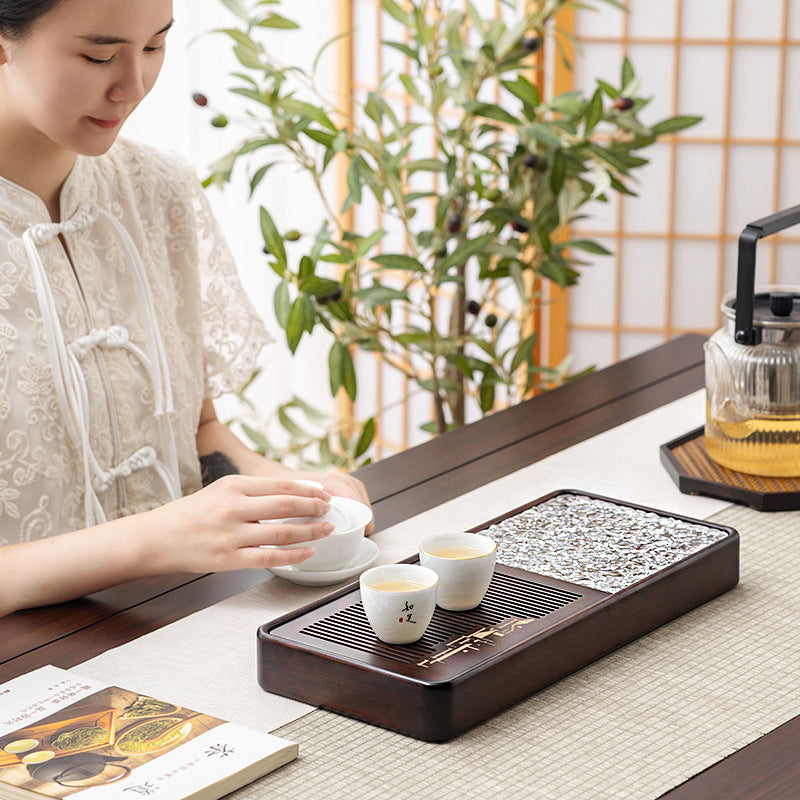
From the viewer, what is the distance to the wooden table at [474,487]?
1.04 meters

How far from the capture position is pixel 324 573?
1358mm

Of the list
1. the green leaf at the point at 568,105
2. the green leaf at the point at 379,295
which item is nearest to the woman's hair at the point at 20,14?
the green leaf at the point at 379,295

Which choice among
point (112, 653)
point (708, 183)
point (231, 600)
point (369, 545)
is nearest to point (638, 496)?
point (369, 545)

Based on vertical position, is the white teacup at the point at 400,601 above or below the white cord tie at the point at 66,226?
below

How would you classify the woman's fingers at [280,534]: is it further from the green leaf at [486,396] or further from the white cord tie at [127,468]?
the green leaf at [486,396]

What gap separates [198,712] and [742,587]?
1.95 feet

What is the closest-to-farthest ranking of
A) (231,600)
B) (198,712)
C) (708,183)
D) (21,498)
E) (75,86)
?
(198,712) < (231,600) < (75,86) < (21,498) < (708,183)

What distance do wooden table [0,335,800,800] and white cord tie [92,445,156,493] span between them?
280 millimetres

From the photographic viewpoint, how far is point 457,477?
1.69 metres

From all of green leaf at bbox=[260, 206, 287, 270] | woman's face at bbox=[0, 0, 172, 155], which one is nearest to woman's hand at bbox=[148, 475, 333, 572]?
woman's face at bbox=[0, 0, 172, 155]

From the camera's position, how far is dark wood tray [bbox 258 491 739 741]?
3.54ft

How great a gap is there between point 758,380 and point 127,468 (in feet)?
2.66

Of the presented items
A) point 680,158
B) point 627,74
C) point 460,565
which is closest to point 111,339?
point 460,565

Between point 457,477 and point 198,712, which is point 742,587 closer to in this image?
point 457,477
